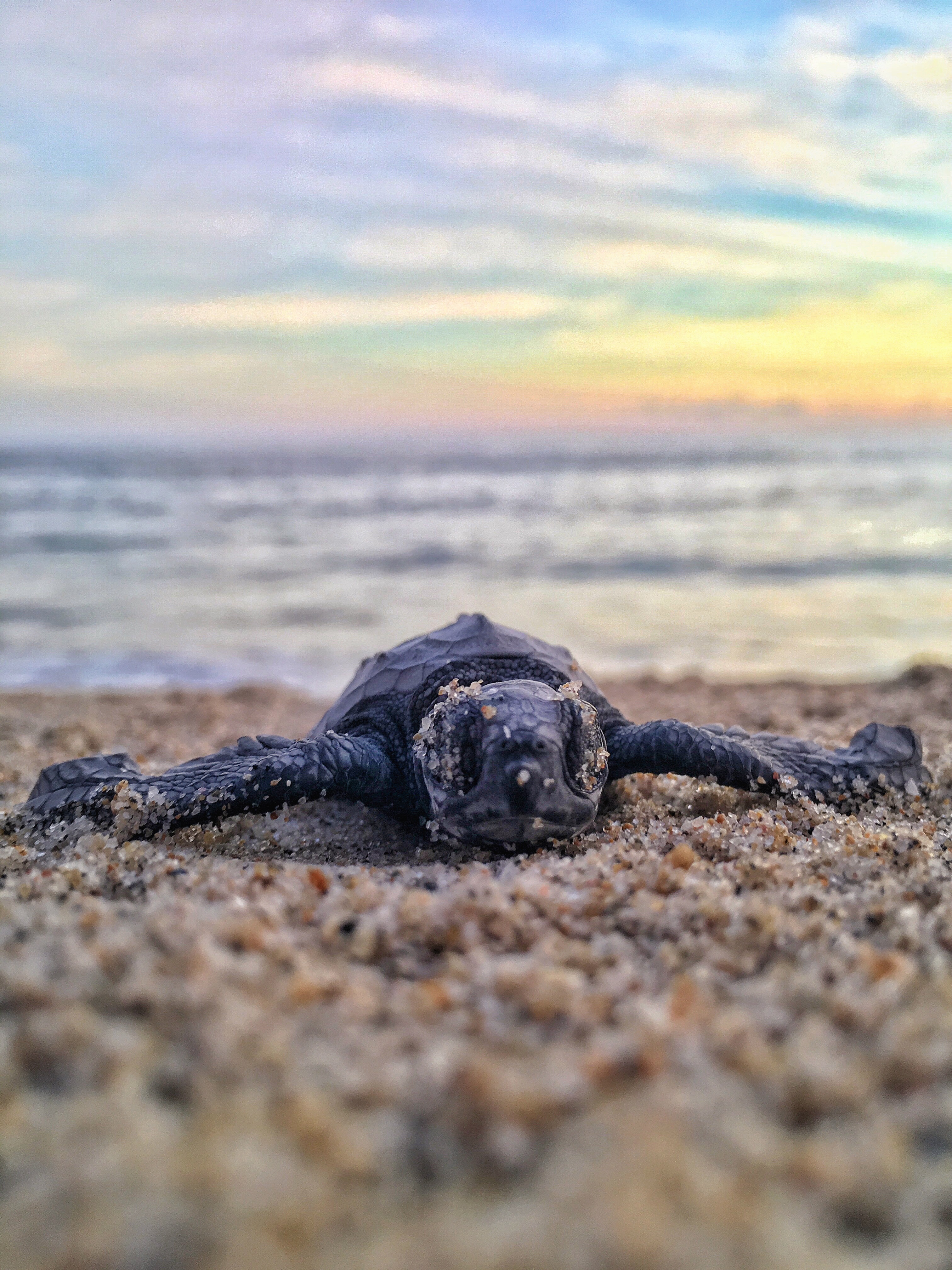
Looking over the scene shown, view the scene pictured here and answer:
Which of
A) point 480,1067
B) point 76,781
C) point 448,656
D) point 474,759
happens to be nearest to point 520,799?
point 474,759

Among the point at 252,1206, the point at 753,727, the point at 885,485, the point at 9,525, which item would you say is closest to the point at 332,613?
the point at 753,727

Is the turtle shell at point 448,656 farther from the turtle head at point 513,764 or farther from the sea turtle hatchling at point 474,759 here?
the turtle head at point 513,764

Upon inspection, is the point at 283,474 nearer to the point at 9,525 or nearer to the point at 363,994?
the point at 9,525

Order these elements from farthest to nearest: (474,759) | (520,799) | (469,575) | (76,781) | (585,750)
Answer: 1. (469,575)
2. (76,781)
3. (585,750)
4. (474,759)
5. (520,799)

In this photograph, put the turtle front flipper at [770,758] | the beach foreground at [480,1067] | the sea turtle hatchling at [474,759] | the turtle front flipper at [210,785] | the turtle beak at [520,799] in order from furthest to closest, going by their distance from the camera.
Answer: the turtle front flipper at [770,758], the turtle front flipper at [210,785], the sea turtle hatchling at [474,759], the turtle beak at [520,799], the beach foreground at [480,1067]

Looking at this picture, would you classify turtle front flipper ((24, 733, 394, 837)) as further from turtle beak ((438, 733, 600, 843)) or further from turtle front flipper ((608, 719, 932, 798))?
turtle front flipper ((608, 719, 932, 798))

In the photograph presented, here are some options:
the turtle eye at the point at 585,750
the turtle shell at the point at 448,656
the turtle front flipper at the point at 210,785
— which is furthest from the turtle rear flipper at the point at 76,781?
the turtle eye at the point at 585,750

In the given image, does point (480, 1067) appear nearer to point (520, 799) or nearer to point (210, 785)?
point (520, 799)
